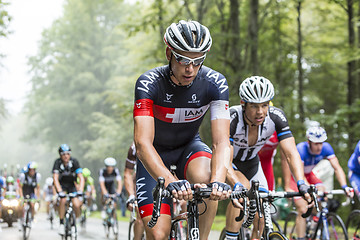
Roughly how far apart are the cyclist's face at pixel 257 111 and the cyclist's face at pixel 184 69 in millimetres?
1836

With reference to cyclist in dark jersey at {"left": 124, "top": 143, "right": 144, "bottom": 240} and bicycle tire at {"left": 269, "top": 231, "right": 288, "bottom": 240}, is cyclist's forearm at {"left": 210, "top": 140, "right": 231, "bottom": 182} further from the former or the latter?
cyclist in dark jersey at {"left": 124, "top": 143, "right": 144, "bottom": 240}

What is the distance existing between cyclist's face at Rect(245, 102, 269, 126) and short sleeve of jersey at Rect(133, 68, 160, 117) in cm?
180

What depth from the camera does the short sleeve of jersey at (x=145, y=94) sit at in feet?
13.0

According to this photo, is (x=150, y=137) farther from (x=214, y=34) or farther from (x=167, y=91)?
(x=214, y=34)

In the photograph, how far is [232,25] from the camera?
20.3m

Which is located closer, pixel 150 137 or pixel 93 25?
pixel 150 137

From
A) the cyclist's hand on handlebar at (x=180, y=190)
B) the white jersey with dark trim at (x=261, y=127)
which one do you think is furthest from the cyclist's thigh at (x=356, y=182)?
the cyclist's hand on handlebar at (x=180, y=190)

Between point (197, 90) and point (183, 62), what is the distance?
48cm

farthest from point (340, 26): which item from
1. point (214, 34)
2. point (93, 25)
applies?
point (93, 25)

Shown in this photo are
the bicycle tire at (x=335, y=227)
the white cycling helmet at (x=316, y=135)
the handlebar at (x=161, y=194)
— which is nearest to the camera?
the handlebar at (x=161, y=194)

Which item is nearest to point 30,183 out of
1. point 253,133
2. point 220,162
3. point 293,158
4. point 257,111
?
point 253,133

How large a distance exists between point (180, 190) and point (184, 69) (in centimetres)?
98

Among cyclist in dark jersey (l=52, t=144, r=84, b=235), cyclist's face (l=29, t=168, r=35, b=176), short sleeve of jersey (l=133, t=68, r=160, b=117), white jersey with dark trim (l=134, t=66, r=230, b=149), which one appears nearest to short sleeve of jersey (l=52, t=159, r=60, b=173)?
cyclist in dark jersey (l=52, t=144, r=84, b=235)

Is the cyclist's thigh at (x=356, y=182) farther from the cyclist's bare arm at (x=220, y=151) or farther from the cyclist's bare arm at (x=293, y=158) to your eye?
the cyclist's bare arm at (x=220, y=151)
